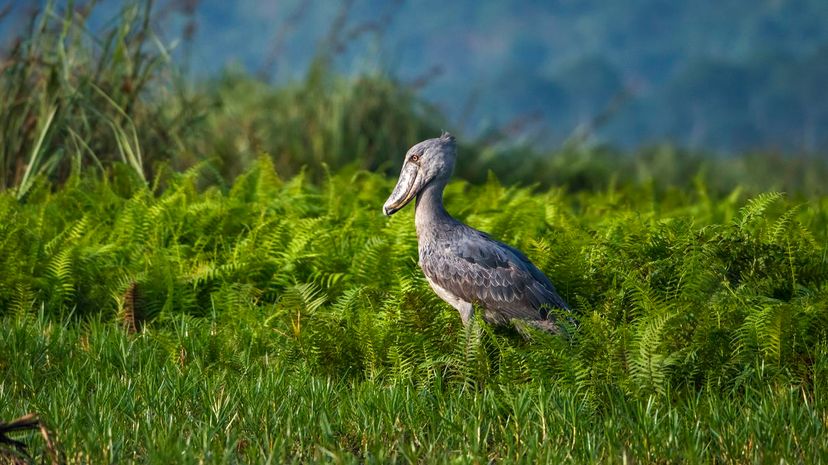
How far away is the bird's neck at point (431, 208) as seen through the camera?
5.80m

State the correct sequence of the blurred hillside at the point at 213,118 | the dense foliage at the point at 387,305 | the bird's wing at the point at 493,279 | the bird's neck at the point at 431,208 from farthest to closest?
the blurred hillside at the point at 213,118 → the bird's neck at the point at 431,208 → the bird's wing at the point at 493,279 → the dense foliage at the point at 387,305

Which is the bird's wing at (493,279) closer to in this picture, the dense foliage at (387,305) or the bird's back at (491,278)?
the bird's back at (491,278)

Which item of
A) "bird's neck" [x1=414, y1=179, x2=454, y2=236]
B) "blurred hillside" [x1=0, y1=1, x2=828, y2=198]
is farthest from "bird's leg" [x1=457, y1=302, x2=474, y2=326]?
"blurred hillside" [x1=0, y1=1, x2=828, y2=198]

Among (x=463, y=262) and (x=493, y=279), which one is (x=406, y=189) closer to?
(x=463, y=262)

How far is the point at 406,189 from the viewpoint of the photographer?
5863mm

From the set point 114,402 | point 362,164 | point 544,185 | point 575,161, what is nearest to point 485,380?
point 114,402

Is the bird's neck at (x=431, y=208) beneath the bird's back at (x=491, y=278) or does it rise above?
above

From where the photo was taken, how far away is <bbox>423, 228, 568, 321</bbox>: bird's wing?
17.9 feet

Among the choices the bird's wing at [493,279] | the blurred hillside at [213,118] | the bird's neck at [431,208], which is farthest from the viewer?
the blurred hillside at [213,118]

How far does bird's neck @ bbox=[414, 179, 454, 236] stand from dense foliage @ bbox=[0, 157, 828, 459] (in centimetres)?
37

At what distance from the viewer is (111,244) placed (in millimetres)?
7305

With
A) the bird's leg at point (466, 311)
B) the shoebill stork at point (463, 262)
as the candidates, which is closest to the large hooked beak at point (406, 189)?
the shoebill stork at point (463, 262)

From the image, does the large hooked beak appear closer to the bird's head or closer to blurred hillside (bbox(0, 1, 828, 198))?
the bird's head

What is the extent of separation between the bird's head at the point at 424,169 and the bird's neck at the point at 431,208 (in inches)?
1.0
